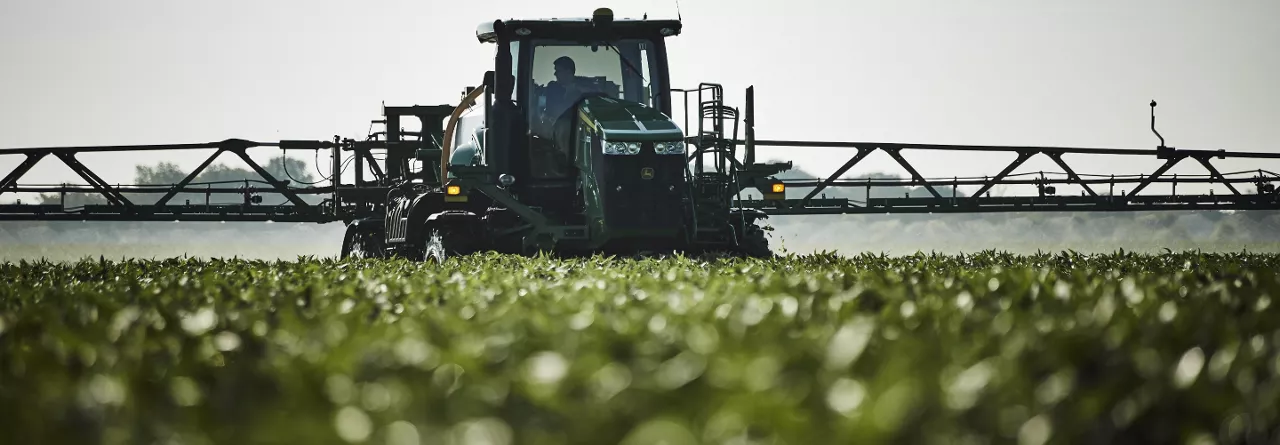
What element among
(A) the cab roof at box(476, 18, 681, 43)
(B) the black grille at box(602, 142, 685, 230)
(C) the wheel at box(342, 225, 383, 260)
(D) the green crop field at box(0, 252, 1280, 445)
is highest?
(A) the cab roof at box(476, 18, 681, 43)

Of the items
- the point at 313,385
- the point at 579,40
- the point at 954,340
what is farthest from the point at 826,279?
the point at 579,40

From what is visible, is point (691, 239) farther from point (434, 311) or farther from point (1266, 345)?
point (1266, 345)

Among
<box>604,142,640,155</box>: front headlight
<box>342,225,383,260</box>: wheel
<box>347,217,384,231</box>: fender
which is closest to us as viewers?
<box>604,142,640,155</box>: front headlight

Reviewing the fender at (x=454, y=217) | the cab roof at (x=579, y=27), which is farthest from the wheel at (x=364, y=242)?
the cab roof at (x=579, y=27)

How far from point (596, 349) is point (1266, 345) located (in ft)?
8.88

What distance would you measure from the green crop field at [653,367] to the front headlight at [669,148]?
28.4 feet

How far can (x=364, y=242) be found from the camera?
24.2m

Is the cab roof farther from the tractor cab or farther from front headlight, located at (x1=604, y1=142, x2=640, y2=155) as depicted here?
front headlight, located at (x1=604, y1=142, x2=640, y2=155)

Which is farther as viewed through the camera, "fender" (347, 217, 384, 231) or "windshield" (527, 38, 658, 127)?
"fender" (347, 217, 384, 231)

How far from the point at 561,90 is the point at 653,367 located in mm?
14183

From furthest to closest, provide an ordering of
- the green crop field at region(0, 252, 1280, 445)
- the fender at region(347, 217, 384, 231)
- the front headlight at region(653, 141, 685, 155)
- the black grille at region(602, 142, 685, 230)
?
1. the fender at region(347, 217, 384, 231)
2. the front headlight at region(653, 141, 685, 155)
3. the black grille at region(602, 142, 685, 230)
4. the green crop field at region(0, 252, 1280, 445)

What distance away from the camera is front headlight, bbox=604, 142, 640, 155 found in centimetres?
1745

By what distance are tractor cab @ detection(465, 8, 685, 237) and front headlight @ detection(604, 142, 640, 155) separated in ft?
2.30

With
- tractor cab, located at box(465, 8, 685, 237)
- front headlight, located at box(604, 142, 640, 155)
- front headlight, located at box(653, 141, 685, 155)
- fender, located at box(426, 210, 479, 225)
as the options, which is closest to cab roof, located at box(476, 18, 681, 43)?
tractor cab, located at box(465, 8, 685, 237)
